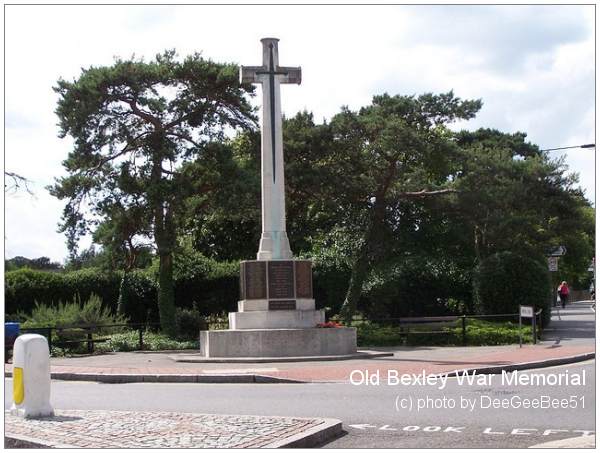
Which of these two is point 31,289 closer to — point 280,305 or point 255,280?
point 255,280

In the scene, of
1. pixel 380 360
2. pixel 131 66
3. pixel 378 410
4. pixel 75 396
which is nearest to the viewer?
pixel 378 410

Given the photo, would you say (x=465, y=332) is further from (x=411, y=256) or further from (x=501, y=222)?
(x=411, y=256)

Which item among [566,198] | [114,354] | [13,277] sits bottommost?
[114,354]

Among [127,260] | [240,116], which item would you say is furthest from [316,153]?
[127,260]

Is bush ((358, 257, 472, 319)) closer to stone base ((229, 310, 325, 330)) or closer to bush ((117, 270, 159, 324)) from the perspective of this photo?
bush ((117, 270, 159, 324))

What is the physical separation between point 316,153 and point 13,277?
14.6m

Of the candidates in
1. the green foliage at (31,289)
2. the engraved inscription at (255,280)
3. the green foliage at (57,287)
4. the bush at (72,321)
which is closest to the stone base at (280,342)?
the engraved inscription at (255,280)

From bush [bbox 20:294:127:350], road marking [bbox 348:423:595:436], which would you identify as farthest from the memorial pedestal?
road marking [bbox 348:423:595:436]

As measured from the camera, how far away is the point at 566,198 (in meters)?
32.0

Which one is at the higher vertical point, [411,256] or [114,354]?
[411,256]

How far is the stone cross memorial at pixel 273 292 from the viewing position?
878 inches

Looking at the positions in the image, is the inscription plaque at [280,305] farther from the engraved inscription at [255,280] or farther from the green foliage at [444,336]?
the green foliage at [444,336]

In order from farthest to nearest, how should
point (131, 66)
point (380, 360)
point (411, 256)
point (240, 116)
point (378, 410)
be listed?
point (411, 256), point (240, 116), point (131, 66), point (380, 360), point (378, 410)

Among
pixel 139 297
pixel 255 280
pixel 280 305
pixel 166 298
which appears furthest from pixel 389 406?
pixel 139 297
